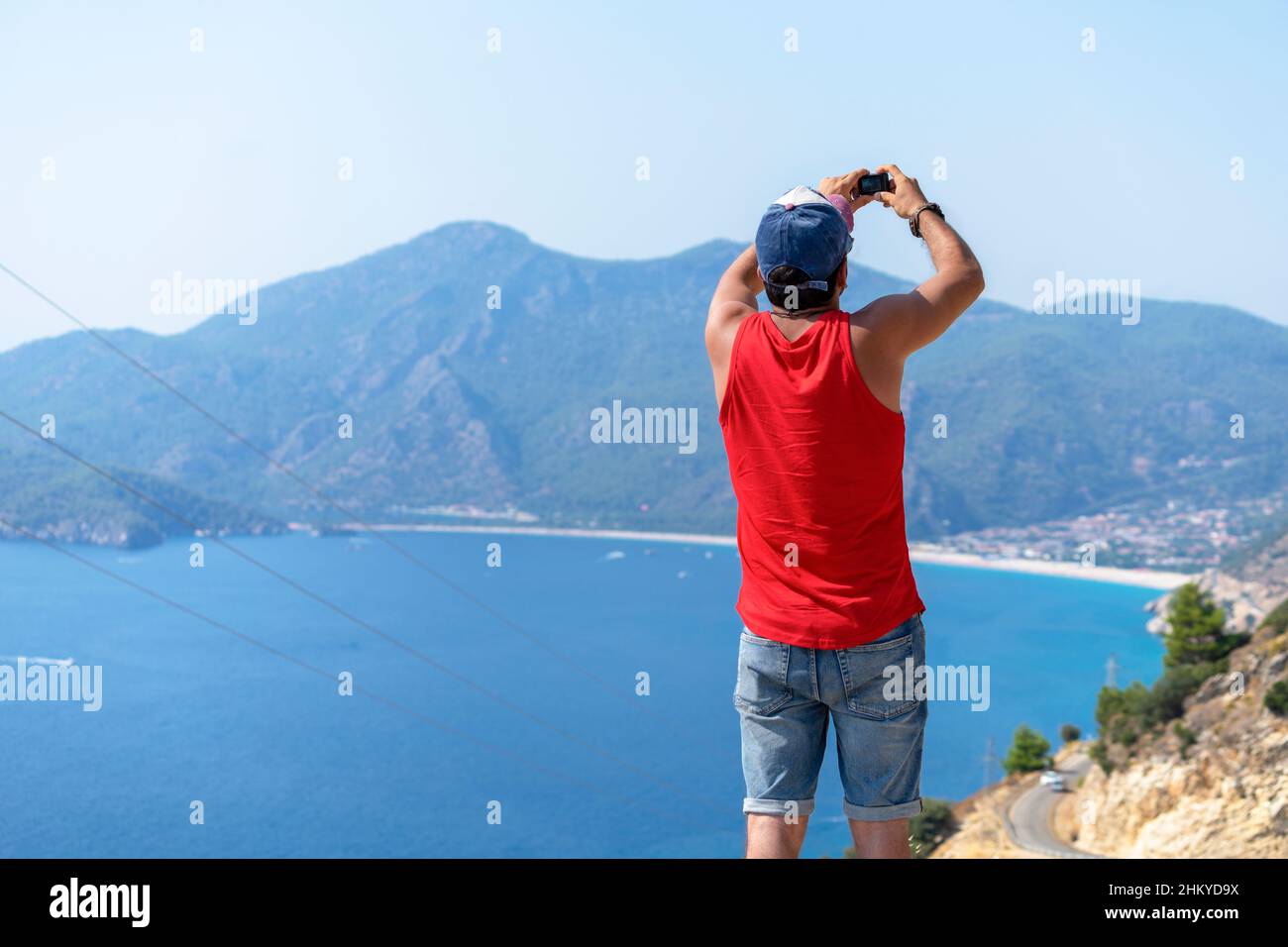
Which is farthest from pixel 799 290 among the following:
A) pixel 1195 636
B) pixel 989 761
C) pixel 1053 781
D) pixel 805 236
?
pixel 989 761

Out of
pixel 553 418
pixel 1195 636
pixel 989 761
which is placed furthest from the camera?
pixel 553 418

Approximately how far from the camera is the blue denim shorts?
62.5 inches

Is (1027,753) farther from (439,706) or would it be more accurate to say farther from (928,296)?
(928,296)

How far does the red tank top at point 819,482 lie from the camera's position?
155cm

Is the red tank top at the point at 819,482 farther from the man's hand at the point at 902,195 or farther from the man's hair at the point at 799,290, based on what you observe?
the man's hand at the point at 902,195

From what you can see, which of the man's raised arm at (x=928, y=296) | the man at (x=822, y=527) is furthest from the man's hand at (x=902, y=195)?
the man at (x=822, y=527)

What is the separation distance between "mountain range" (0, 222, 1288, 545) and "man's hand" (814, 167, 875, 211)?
89.1 metres

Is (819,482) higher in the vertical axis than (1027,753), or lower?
higher

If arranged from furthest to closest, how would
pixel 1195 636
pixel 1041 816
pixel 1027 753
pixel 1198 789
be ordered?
1. pixel 1027 753
2. pixel 1041 816
3. pixel 1195 636
4. pixel 1198 789

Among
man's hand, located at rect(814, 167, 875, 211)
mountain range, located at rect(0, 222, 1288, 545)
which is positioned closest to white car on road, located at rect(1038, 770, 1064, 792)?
man's hand, located at rect(814, 167, 875, 211)

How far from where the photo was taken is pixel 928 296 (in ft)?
5.21

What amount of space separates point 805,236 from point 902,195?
13.5 inches

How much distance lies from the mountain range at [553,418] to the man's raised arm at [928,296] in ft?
293
